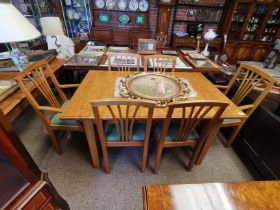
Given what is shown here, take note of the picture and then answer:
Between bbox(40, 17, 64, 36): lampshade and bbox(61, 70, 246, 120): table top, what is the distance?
0.90 meters

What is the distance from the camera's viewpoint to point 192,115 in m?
1.12

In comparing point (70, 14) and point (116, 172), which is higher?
point (70, 14)

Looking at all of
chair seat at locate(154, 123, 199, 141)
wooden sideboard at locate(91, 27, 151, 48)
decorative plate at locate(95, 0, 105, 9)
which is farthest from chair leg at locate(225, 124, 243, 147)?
decorative plate at locate(95, 0, 105, 9)

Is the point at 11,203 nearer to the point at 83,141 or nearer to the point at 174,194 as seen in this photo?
the point at 174,194

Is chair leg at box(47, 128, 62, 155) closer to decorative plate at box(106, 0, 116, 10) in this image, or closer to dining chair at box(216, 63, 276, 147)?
dining chair at box(216, 63, 276, 147)

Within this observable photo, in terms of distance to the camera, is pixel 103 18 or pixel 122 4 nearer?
pixel 122 4

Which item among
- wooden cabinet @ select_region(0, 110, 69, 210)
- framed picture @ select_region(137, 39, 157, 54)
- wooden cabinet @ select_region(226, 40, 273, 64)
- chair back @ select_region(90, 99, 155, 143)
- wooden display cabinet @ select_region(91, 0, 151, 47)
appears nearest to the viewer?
wooden cabinet @ select_region(0, 110, 69, 210)

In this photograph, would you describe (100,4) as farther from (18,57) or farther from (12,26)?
(12,26)

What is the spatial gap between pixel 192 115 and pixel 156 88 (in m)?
0.45

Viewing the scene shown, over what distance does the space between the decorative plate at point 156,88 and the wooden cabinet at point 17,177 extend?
33.0 inches

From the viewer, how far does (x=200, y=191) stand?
2.57 ft

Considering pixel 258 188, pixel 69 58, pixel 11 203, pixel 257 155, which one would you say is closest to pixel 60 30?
pixel 69 58

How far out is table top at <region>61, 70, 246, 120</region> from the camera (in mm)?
1124

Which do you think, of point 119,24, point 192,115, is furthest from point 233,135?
point 119,24
